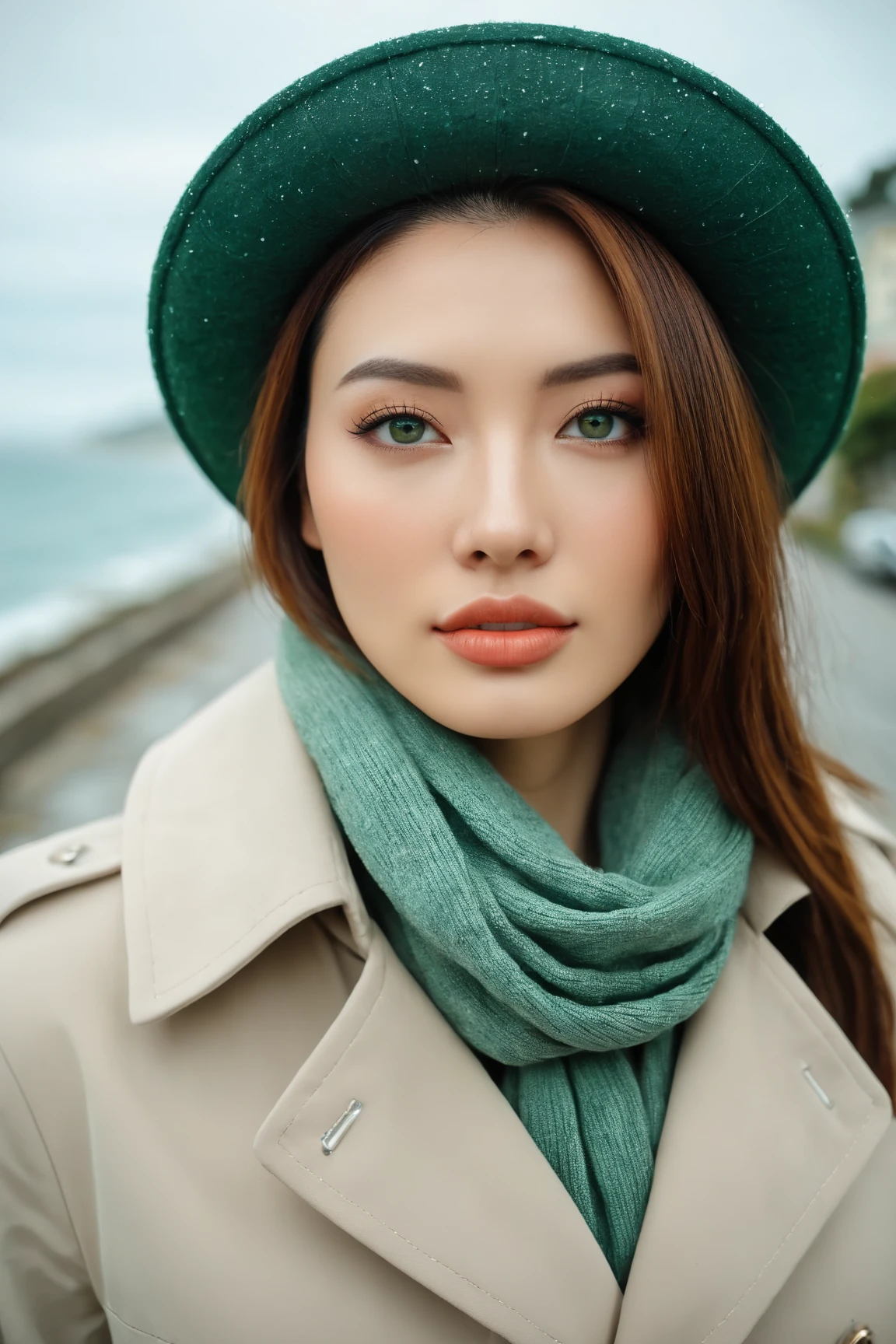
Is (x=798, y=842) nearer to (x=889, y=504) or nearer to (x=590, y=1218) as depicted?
(x=590, y=1218)

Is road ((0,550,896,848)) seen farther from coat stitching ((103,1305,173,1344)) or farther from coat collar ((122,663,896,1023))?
coat stitching ((103,1305,173,1344))

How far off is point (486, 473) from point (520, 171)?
1.18 ft

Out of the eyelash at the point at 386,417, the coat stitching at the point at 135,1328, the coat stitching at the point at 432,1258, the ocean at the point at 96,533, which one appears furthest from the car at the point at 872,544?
the coat stitching at the point at 135,1328

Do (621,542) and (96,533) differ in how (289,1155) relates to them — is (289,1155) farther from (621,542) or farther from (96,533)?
(96,533)

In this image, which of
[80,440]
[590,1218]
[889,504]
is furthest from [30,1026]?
[80,440]

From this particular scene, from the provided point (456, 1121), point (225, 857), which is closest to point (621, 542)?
point (225, 857)

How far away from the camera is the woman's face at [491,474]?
1093 mm

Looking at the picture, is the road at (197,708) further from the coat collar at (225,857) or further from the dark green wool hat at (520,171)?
the coat collar at (225,857)

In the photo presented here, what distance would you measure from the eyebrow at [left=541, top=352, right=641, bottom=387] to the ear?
46 centimetres

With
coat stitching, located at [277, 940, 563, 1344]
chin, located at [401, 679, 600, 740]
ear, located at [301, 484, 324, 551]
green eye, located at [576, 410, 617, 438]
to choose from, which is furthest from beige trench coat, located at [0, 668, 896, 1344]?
green eye, located at [576, 410, 617, 438]

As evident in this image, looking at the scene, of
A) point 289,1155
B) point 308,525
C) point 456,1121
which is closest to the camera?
point 289,1155

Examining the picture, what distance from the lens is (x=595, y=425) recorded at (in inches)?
45.7

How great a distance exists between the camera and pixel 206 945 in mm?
1124

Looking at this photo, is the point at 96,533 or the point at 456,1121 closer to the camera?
the point at 456,1121
